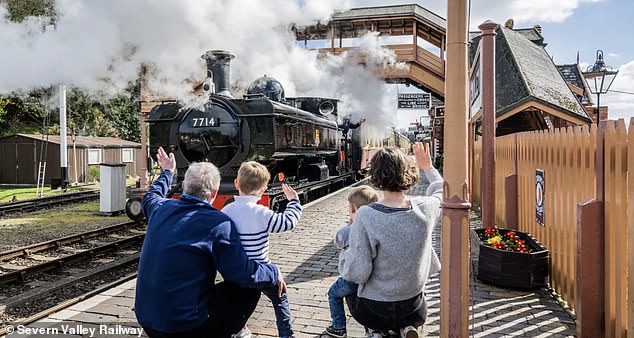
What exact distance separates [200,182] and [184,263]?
0.46m

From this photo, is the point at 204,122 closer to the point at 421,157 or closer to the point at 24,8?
the point at 24,8

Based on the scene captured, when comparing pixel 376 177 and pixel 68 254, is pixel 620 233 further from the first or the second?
pixel 68 254

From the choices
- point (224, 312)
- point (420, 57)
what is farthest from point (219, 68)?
point (420, 57)

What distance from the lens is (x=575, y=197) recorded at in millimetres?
3863

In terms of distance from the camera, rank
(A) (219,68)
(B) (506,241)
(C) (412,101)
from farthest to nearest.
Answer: (C) (412,101) → (A) (219,68) → (B) (506,241)

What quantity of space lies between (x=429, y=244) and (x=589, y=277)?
1367mm

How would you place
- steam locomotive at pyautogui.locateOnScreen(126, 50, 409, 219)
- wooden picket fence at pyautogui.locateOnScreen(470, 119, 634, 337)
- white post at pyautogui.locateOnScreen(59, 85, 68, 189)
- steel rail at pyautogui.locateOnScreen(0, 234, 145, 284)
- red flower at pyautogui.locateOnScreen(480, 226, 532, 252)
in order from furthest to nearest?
white post at pyautogui.locateOnScreen(59, 85, 68, 189), steam locomotive at pyautogui.locateOnScreen(126, 50, 409, 219), steel rail at pyautogui.locateOnScreen(0, 234, 145, 284), red flower at pyautogui.locateOnScreen(480, 226, 532, 252), wooden picket fence at pyautogui.locateOnScreen(470, 119, 634, 337)

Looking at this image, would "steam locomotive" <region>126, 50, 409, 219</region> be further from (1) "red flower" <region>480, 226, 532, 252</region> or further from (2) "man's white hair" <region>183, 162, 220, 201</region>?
(2) "man's white hair" <region>183, 162, 220, 201</region>

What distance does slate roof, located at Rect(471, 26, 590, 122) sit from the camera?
6227 millimetres

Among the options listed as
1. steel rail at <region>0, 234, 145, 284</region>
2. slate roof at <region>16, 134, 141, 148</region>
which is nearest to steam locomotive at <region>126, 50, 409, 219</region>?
steel rail at <region>0, 234, 145, 284</region>

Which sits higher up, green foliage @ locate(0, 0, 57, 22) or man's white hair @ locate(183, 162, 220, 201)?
green foliage @ locate(0, 0, 57, 22)

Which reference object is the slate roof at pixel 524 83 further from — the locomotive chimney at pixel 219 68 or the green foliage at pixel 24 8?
the green foliage at pixel 24 8

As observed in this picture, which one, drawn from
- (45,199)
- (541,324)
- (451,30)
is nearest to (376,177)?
(451,30)

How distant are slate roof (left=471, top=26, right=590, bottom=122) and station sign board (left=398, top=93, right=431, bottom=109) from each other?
1208cm
